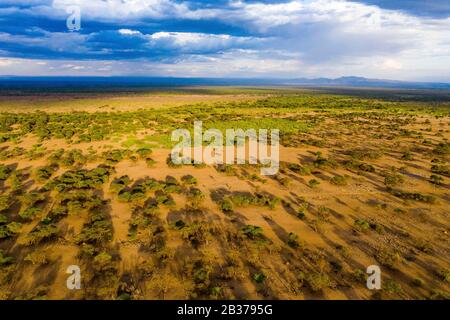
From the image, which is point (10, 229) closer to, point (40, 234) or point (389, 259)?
point (40, 234)

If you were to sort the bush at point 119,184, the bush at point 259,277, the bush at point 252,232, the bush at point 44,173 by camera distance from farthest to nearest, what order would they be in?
the bush at point 44,173, the bush at point 119,184, the bush at point 252,232, the bush at point 259,277

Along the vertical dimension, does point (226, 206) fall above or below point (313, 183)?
below

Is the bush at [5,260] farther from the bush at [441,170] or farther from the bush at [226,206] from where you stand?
the bush at [441,170]

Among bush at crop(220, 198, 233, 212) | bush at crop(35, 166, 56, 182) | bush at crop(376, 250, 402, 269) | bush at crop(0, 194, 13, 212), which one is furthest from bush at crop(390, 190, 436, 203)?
bush at crop(35, 166, 56, 182)

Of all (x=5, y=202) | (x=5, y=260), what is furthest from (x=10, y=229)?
(x=5, y=202)

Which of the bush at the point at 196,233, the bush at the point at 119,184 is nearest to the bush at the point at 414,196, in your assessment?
the bush at the point at 196,233

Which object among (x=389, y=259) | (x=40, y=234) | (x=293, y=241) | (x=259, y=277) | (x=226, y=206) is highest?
(x=226, y=206)

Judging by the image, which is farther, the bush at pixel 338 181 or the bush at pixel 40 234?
the bush at pixel 338 181

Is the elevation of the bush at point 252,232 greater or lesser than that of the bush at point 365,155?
lesser

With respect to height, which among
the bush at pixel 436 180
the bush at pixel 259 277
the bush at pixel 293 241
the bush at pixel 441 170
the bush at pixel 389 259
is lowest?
the bush at pixel 259 277
